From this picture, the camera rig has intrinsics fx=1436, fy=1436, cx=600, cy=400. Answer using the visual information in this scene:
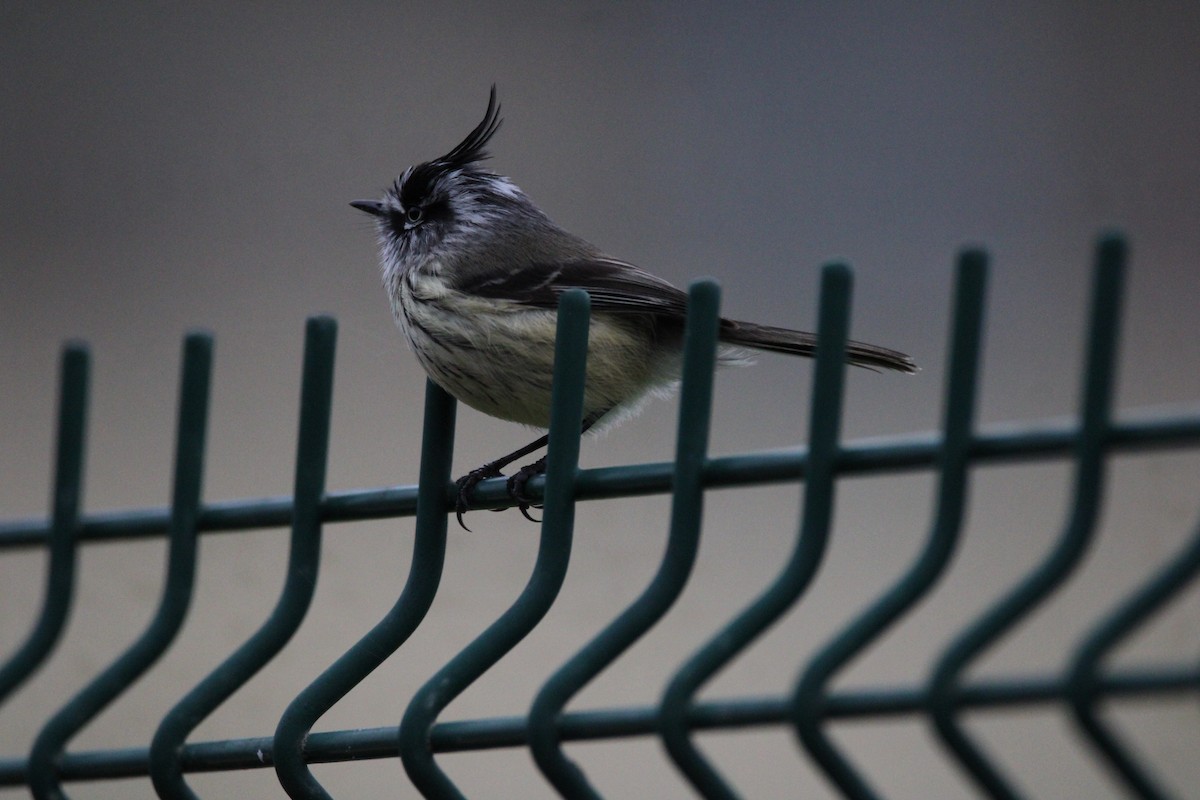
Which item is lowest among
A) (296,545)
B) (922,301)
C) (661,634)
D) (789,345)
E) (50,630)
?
(661,634)

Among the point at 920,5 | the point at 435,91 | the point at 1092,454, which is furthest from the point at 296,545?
the point at 920,5

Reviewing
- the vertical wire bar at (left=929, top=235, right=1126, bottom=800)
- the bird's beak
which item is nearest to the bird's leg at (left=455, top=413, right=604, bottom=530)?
the vertical wire bar at (left=929, top=235, right=1126, bottom=800)

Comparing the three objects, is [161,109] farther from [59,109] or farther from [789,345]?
[789,345]

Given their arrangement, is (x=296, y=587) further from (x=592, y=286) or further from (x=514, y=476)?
(x=592, y=286)

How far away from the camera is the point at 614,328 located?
349cm

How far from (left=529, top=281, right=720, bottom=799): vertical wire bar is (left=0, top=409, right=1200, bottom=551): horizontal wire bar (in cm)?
3

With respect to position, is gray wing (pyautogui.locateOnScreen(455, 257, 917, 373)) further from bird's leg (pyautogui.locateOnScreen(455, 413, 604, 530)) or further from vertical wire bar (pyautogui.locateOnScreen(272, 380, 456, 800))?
vertical wire bar (pyautogui.locateOnScreen(272, 380, 456, 800))

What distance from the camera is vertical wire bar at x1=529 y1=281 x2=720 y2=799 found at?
1.54 m

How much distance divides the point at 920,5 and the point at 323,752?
4881mm

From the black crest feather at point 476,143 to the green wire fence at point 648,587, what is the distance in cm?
188

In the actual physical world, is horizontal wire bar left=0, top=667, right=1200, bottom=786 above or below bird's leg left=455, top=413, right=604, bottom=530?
below

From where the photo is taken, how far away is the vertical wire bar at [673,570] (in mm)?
1545

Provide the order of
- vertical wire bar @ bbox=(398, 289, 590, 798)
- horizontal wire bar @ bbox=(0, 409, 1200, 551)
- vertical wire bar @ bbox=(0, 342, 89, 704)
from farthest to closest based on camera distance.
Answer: vertical wire bar @ bbox=(0, 342, 89, 704) → vertical wire bar @ bbox=(398, 289, 590, 798) → horizontal wire bar @ bbox=(0, 409, 1200, 551)

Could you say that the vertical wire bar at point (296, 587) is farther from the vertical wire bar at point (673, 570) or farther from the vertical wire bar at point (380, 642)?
the vertical wire bar at point (673, 570)
